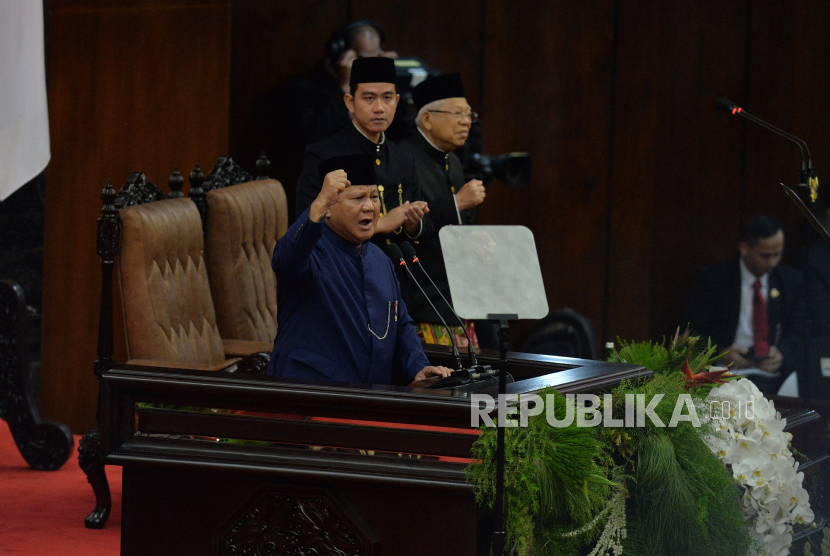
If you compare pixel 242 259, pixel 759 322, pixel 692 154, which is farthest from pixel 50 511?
pixel 692 154

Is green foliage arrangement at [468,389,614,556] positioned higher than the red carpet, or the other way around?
green foliage arrangement at [468,389,614,556]

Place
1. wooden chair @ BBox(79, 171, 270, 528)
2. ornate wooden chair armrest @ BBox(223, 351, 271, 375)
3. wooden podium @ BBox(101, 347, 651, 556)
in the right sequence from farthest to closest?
1. ornate wooden chair armrest @ BBox(223, 351, 271, 375)
2. wooden chair @ BBox(79, 171, 270, 528)
3. wooden podium @ BBox(101, 347, 651, 556)

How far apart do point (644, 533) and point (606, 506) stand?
147mm

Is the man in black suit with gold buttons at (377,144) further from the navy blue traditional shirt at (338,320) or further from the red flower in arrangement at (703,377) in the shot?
the red flower in arrangement at (703,377)

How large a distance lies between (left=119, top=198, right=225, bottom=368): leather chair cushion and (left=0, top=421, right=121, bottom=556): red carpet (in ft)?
1.92

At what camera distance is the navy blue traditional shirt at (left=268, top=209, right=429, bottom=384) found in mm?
3006

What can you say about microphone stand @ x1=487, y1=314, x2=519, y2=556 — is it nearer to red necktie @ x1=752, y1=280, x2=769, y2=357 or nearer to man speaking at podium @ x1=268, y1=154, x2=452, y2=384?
man speaking at podium @ x1=268, y1=154, x2=452, y2=384

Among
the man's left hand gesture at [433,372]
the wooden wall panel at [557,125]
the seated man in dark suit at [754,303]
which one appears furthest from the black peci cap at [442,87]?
the seated man in dark suit at [754,303]

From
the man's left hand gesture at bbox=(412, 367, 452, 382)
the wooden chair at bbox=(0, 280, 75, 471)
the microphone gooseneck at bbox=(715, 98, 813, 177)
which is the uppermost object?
the microphone gooseneck at bbox=(715, 98, 813, 177)

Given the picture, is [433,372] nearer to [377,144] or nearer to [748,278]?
[377,144]

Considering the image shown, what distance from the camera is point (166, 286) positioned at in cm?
385

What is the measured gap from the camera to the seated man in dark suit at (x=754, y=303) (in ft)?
18.1

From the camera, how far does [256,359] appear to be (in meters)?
3.87

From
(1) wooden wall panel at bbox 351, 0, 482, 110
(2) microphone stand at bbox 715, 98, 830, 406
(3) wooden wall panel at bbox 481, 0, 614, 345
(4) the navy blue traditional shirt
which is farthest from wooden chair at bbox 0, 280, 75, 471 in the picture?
(2) microphone stand at bbox 715, 98, 830, 406
